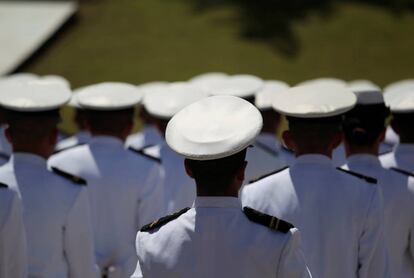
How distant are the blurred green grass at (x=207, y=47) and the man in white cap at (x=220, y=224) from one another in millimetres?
10119

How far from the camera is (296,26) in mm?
13914

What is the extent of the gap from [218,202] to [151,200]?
209 centimetres

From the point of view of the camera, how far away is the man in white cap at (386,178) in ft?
12.6

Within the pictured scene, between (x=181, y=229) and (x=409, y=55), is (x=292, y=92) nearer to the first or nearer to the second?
(x=181, y=229)

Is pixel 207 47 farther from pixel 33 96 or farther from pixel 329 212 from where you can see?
pixel 329 212

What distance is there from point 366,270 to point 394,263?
625 millimetres

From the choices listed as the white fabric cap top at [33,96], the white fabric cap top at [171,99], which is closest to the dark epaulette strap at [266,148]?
the white fabric cap top at [171,99]

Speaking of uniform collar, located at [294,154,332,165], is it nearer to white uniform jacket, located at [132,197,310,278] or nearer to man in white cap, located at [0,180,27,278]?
white uniform jacket, located at [132,197,310,278]

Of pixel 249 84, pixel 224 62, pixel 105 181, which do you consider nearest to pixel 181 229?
pixel 105 181

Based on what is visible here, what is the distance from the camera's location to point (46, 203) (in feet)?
12.8

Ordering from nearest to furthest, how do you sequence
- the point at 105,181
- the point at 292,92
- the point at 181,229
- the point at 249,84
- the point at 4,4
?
the point at 181,229
the point at 292,92
the point at 105,181
the point at 249,84
the point at 4,4

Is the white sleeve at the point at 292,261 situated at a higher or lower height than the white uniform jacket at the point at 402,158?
higher

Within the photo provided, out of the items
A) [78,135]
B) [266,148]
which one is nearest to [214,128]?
[266,148]

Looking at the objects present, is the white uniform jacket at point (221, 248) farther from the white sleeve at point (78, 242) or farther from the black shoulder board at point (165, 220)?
the white sleeve at point (78, 242)
